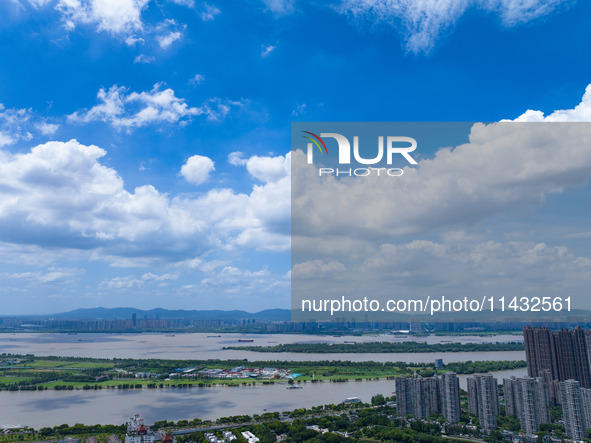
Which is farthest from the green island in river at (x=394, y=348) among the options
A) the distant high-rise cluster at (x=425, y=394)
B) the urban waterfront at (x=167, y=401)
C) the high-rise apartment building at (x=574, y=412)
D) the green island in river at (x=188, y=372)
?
the high-rise apartment building at (x=574, y=412)

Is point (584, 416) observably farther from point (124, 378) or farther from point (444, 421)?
point (124, 378)

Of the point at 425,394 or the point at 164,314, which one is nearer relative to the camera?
the point at 425,394

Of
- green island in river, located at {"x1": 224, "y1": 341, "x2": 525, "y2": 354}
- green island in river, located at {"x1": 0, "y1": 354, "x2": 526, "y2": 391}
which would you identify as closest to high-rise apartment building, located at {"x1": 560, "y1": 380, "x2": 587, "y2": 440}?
green island in river, located at {"x1": 0, "y1": 354, "x2": 526, "y2": 391}

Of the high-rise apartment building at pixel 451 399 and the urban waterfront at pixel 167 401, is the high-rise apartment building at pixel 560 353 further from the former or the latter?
the high-rise apartment building at pixel 451 399

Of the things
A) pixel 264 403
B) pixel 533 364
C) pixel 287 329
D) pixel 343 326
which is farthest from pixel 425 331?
pixel 264 403

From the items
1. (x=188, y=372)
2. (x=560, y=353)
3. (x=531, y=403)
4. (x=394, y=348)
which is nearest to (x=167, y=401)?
(x=188, y=372)

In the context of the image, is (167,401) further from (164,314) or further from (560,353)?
(164,314)

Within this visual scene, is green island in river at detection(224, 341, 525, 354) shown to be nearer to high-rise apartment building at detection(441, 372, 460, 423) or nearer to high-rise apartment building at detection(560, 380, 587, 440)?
high-rise apartment building at detection(441, 372, 460, 423)

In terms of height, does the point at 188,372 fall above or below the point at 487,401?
below

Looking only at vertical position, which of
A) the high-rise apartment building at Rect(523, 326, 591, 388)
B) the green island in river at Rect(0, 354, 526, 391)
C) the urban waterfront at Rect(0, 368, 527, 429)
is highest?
the high-rise apartment building at Rect(523, 326, 591, 388)
